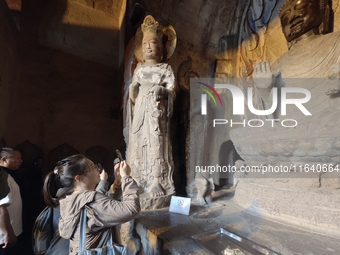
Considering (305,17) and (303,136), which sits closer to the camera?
(303,136)

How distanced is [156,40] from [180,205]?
2.24 m

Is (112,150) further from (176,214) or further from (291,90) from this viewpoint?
(291,90)

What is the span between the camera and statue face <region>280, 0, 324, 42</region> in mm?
2574

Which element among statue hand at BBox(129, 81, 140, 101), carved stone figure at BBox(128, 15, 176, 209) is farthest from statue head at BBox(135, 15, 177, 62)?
statue hand at BBox(129, 81, 140, 101)

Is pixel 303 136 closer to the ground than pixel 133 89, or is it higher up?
closer to the ground

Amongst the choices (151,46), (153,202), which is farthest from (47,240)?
(151,46)

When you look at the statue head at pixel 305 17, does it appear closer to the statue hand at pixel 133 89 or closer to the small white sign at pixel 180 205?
the statue hand at pixel 133 89

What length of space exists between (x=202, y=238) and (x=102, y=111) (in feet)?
15.5

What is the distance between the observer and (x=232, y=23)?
407 cm

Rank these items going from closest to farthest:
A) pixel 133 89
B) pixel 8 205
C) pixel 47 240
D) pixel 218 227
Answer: pixel 47 240 < pixel 218 227 < pixel 8 205 < pixel 133 89

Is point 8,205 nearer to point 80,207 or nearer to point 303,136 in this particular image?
point 80,207

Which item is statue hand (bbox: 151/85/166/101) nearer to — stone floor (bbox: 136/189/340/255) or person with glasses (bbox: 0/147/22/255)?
stone floor (bbox: 136/189/340/255)

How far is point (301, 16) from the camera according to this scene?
259cm

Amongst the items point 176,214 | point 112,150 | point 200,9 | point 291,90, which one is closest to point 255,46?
point 200,9
